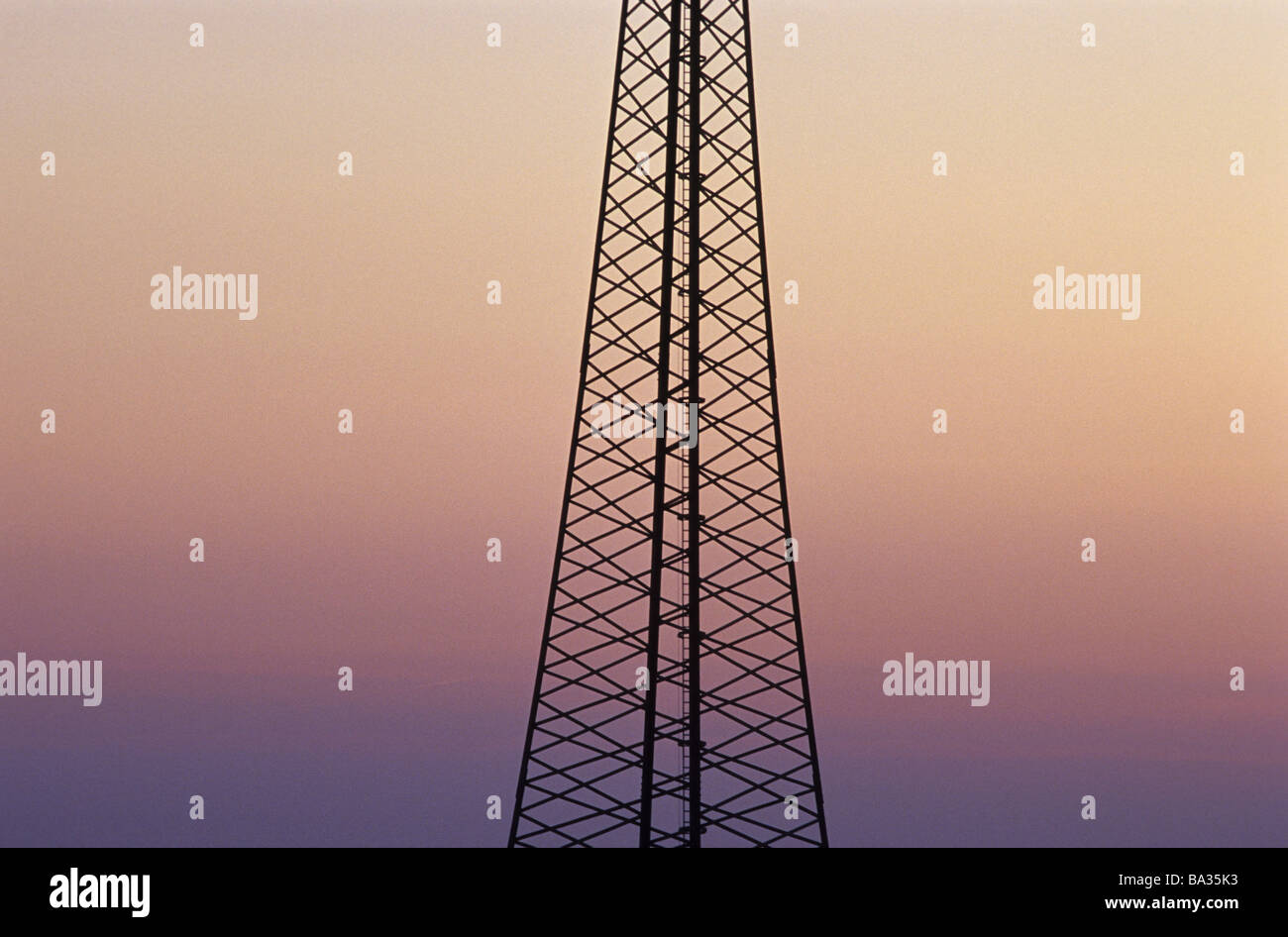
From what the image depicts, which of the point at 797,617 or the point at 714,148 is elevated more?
the point at 714,148

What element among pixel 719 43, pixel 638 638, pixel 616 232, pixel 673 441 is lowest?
pixel 638 638

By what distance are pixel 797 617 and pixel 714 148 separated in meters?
9.53
